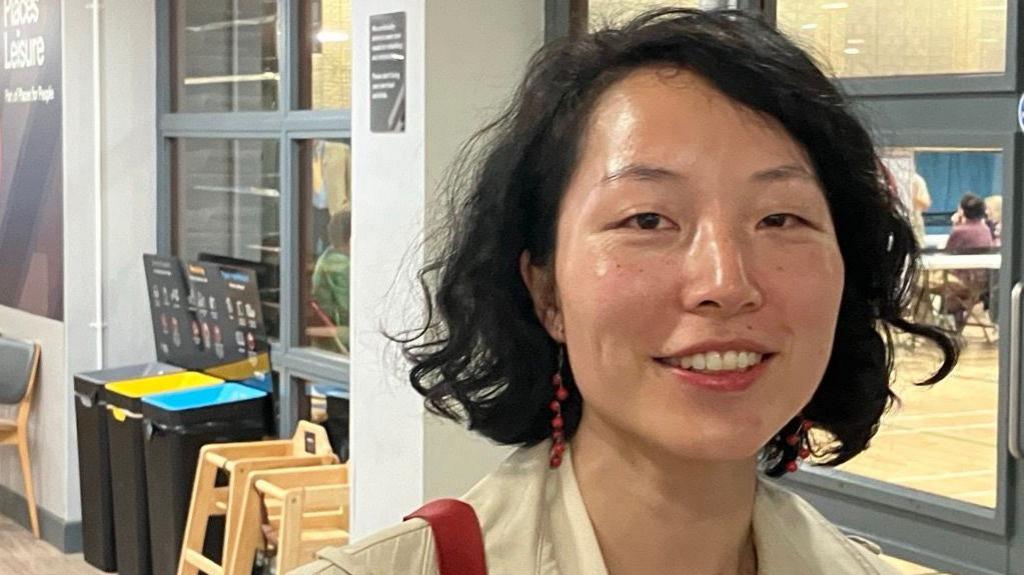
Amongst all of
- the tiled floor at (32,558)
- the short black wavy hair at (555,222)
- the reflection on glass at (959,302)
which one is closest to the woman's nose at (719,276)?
the short black wavy hair at (555,222)

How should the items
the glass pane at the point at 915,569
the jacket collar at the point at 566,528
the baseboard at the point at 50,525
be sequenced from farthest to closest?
the baseboard at the point at 50,525 → the glass pane at the point at 915,569 → the jacket collar at the point at 566,528

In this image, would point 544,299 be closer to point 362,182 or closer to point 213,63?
point 362,182

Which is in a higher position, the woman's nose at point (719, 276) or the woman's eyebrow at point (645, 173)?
the woman's eyebrow at point (645, 173)

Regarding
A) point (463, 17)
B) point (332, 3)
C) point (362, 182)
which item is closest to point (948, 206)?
point (463, 17)

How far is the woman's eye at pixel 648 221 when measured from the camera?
1164 millimetres

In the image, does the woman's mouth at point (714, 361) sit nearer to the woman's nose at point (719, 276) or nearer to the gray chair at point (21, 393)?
the woman's nose at point (719, 276)

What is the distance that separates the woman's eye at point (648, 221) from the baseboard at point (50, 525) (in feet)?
19.1

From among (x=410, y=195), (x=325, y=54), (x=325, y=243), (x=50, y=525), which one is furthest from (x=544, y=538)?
(x=50, y=525)

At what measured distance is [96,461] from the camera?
19.5ft

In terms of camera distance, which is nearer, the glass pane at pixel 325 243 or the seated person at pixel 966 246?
the seated person at pixel 966 246

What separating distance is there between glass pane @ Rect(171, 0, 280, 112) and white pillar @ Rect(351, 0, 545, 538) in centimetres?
159

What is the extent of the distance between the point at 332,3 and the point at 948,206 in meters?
2.90

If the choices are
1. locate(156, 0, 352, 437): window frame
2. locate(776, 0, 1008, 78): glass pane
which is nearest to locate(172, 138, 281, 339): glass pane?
locate(156, 0, 352, 437): window frame

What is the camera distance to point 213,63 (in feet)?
20.4
